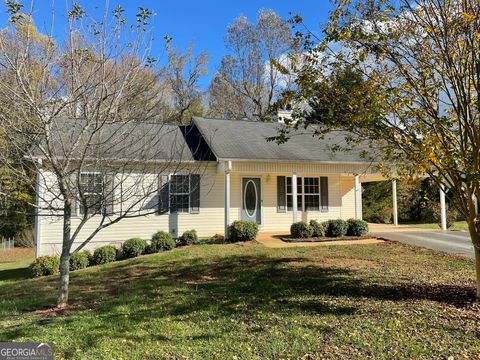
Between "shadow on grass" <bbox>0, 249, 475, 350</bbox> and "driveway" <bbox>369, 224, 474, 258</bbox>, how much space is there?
4602 millimetres

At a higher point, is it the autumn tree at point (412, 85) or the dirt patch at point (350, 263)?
the autumn tree at point (412, 85)

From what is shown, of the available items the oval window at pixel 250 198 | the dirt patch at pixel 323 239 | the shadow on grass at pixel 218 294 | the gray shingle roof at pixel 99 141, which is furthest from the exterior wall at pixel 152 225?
the gray shingle roof at pixel 99 141

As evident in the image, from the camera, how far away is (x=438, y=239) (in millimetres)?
13180

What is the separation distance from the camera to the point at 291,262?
31.9ft

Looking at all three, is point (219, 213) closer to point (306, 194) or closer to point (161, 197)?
point (306, 194)

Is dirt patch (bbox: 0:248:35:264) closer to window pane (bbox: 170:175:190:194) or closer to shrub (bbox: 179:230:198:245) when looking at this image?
shrub (bbox: 179:230:198:245)

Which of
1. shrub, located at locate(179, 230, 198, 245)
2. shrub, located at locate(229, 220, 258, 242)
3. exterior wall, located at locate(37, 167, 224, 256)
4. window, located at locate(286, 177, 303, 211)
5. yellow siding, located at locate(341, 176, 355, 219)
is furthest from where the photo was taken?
yellow siding, located at locate(341, 176, 355, 219)

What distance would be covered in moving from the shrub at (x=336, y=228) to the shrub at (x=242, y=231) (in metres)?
2.94

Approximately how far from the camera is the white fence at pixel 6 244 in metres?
20.0

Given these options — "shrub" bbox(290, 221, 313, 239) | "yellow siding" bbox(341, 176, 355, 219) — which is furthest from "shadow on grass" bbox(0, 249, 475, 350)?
"yellow siding" bbox(341, 176, 355, 219)

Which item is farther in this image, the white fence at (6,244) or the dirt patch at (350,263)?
the white fence at (6,244)

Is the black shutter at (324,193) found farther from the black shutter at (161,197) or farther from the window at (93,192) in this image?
the window at (93,192)

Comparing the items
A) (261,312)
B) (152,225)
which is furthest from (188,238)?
(261,312)

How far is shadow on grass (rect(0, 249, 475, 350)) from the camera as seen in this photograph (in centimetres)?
550
